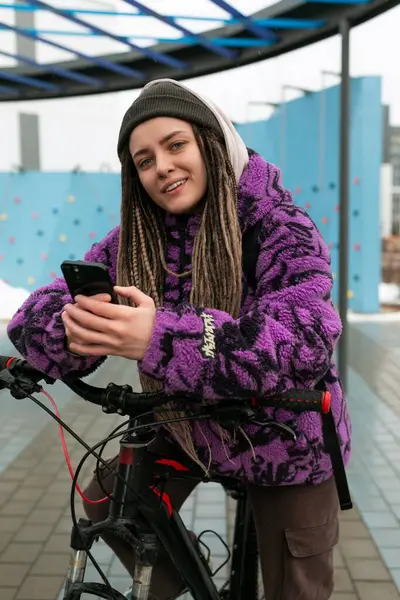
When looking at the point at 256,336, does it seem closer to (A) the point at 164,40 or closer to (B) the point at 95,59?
(A) the point at 164,40

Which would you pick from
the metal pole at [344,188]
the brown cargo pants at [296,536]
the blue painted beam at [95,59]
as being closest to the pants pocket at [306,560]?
the brown cargo pants at [296,536]

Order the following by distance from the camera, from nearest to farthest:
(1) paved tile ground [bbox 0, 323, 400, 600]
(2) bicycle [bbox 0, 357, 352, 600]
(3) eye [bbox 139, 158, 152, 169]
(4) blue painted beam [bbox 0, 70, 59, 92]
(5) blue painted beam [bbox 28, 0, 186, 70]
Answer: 1. (2) bicycle [bbox 0, 357, 352, 600]
2. (3) eye [bbox 139, 158, 152, 169]
3. (1) paved tile ground [bbox 0, 323, 400, 600]
4. (5) blue painted beam [bbox 28, 0, 186, 70]
5. (4) blue painted beam [bbox 0, 70, 59, 92]

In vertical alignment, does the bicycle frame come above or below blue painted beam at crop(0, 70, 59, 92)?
below

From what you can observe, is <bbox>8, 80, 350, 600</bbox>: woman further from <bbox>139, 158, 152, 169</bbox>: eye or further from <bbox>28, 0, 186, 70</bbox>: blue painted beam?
<bbox>28, 0, 186, 70</bbox>: blue painted beam

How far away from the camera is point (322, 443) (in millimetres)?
1338

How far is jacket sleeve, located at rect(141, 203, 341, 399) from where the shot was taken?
3.43 ft

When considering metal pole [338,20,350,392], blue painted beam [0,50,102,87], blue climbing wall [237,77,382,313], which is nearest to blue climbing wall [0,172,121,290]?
blue climbing wall [237,77,382,313]

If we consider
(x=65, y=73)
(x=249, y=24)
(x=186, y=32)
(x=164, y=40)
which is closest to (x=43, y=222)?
(x=65, y=73)

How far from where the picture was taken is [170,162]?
4.20 ft

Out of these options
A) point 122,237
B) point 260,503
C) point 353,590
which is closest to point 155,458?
point 260,503

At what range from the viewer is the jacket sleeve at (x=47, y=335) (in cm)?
123

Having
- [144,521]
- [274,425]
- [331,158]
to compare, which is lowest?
[144,521]

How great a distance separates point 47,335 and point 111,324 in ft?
0.95

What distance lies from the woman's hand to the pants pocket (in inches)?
25.9
